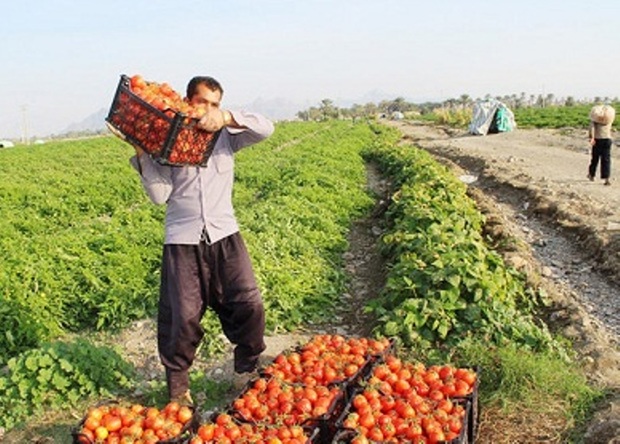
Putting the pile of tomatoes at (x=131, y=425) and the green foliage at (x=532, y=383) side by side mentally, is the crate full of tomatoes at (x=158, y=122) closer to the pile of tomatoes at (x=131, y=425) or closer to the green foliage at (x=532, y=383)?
the pile of tomatoes at (x=131, y=425)

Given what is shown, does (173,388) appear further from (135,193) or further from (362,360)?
(135,193)

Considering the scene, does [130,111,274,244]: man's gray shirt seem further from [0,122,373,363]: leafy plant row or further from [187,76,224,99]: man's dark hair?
[0,122,373,363]: leafy plant row

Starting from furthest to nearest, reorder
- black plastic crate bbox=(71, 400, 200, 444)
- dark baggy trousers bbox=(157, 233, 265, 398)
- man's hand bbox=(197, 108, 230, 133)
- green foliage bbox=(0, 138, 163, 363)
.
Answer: green foliage bbox=(0, 138, 163, 363) → dark baggy trousers bbox=(157, 233, 265, 398) → man's hand bbox=(197, 108, 230, 133) → black plastic crate bbox=(71, 400, 200, 444)

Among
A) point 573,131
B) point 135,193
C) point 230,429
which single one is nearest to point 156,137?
point 230,429

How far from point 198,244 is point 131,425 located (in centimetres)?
124

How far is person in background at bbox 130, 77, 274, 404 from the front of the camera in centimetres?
418

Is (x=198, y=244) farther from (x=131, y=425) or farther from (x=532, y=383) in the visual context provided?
(x=532, y=383)

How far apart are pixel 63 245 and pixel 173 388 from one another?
12.6 ft

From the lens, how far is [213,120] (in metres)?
3.81

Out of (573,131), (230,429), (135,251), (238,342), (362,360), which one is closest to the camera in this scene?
(230,429)

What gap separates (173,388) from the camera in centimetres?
449

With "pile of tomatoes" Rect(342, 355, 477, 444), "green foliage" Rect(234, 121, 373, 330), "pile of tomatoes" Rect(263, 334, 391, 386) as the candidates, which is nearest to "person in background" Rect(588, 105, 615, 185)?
"green foliage" Rect(234, 121, 373, 330)

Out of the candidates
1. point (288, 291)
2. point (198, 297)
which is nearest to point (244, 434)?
point (198, 297)

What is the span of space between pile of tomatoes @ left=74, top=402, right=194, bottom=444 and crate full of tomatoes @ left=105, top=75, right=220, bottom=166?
1.41m
